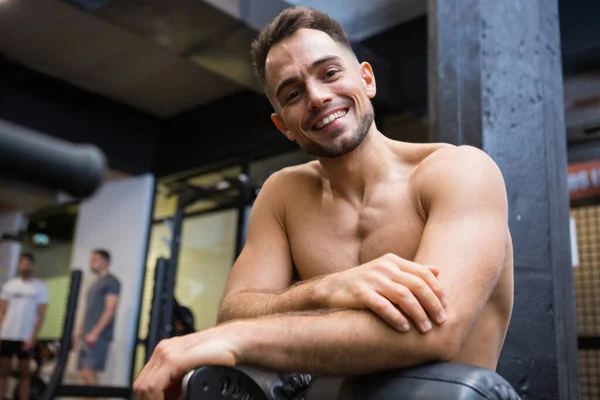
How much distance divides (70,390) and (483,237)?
314 centimetres

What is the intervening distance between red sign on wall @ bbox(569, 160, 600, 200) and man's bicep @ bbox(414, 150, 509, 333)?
2.77m

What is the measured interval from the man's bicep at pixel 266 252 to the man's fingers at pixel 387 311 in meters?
0.45

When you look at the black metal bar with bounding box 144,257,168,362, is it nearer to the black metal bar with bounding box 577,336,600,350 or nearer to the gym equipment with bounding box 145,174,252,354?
the gym equipment with bounding box 145,174,252,354

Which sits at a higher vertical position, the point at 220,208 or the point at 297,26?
the point at 220,208

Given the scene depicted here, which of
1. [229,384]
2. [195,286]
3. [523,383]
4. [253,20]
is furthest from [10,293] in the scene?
[229,384]

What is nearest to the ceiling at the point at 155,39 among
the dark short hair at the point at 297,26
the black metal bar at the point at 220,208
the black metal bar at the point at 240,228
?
the black metal bar at the point at 220,208

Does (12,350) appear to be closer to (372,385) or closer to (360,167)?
(360,167)

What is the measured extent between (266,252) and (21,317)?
4.46m

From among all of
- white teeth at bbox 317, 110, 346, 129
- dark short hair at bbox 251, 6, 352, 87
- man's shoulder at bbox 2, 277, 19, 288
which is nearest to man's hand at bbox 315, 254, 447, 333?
white teeth at bbox 317, 110, 346, 129

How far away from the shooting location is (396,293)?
0.99 meters

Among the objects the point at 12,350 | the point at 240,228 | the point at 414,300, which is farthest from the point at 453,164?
the point at 12,350

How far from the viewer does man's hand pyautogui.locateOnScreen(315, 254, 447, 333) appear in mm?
979

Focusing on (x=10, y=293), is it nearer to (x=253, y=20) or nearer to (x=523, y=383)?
(x=253, y=20)

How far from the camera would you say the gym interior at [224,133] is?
6.43 ft
